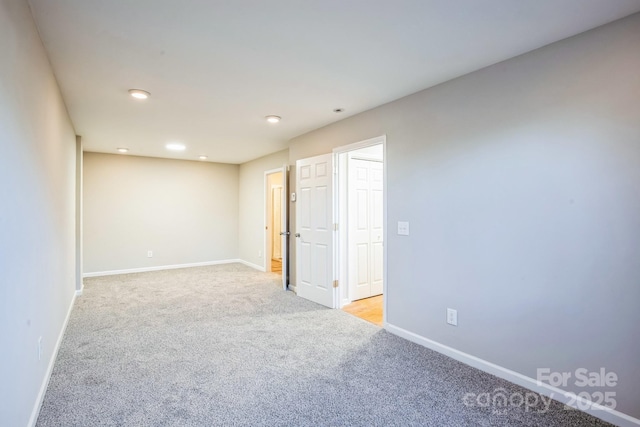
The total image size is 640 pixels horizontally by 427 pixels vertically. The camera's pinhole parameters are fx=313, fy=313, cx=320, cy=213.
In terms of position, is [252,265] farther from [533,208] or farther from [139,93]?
[533,208]

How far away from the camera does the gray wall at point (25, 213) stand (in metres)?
1.45

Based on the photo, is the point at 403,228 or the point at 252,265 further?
the point at 252,265

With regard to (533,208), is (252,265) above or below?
below

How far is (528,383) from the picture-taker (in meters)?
2.27

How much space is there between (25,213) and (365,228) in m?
3.59

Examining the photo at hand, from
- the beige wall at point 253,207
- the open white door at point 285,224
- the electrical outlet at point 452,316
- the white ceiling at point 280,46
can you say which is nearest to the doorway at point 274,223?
the beige wall at point 253,207

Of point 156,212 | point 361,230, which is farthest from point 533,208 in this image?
point 156,212

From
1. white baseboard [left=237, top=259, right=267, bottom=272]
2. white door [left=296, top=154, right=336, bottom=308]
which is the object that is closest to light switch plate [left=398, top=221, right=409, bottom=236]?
white door [left=296, top=154, right=336, bottom=308]

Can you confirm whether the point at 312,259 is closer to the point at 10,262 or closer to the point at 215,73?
the point at 215,73

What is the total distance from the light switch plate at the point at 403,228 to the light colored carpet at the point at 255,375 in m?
1.07

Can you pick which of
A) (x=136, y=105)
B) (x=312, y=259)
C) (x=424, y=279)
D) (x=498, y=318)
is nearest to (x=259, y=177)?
(x=312, y=259)

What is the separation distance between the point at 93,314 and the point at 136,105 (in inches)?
103

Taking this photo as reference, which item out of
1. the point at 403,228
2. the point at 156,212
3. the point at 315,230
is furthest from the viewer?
the point at 156,212

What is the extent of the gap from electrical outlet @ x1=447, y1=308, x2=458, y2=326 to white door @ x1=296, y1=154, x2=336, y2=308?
5.38ft
